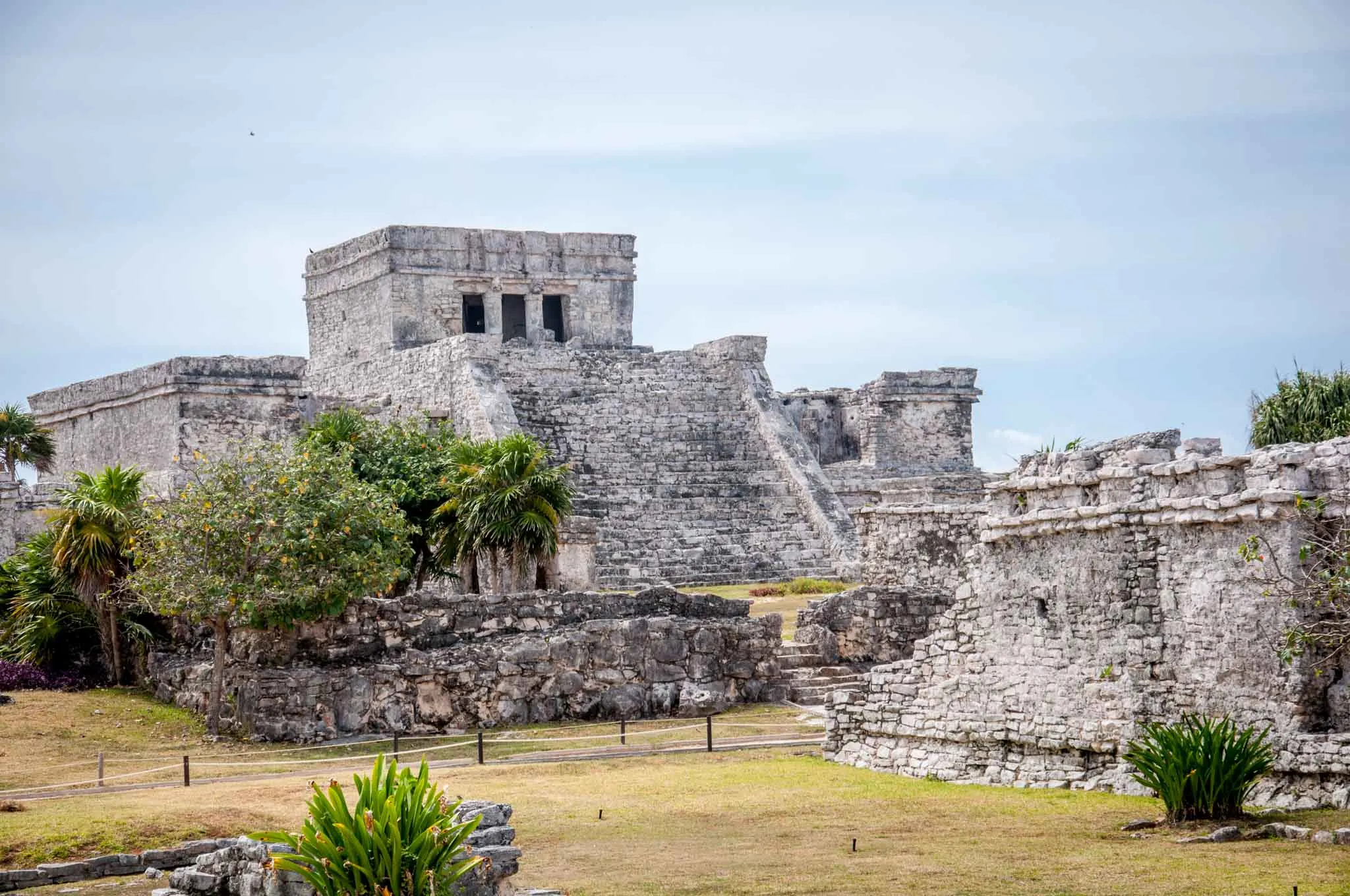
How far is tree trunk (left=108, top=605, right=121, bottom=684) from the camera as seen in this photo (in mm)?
19109

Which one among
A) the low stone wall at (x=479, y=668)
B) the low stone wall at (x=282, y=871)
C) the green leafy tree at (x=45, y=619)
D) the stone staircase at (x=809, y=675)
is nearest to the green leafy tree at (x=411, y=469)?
the low stone wall at (x=479, y=668)

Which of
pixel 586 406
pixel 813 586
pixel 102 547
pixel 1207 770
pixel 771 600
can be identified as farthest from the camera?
pixel 586 406

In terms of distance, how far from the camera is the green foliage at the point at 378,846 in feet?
26.5

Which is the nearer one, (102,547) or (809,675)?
(809,675)

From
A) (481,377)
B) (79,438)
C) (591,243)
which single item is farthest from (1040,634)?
(591,243)

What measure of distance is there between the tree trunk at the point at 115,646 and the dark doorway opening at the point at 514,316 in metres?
17.6

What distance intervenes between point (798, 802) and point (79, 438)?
21493 mm

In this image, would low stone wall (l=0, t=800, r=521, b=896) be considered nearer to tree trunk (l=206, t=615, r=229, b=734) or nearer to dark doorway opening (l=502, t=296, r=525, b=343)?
tree trunk (l=206, t=615, r=229, b=734)

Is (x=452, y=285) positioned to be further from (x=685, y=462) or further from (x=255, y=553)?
(x=255, y=553)

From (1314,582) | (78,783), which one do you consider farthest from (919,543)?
(1314,582)

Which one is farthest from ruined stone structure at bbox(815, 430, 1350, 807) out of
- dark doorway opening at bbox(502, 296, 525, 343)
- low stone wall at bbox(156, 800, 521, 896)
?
dark doorway opening at bbox(502, 296, 525, 343)

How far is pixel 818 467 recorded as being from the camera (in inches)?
1156

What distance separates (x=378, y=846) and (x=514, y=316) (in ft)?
94.2

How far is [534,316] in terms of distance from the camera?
35.7 metres
